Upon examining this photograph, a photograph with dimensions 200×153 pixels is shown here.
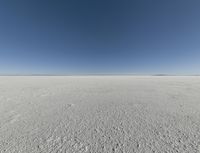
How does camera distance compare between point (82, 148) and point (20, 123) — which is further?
point (20, 123)

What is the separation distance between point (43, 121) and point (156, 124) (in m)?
3.71

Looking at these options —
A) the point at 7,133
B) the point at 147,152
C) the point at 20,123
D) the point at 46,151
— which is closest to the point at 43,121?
the point at 20,123

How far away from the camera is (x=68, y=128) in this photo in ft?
A: 9.40

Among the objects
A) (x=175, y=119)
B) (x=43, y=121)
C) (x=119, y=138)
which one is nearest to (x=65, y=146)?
(x=119, y=138)

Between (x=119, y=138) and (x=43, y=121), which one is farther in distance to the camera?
(x=43, y=121)

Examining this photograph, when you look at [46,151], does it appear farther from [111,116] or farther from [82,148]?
[111,116]

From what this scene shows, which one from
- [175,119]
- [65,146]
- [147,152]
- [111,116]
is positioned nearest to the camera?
[147,152]

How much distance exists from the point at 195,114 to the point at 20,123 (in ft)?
20.6

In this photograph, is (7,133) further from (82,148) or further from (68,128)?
(82,148)

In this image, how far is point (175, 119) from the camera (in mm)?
3357

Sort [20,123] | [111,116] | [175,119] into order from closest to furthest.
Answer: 1. [20,123]
2. [175,119]
3. [111,116]

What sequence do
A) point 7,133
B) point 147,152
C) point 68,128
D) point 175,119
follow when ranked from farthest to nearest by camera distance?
point 175,119 → point 68,128 → point 7,133 → point 147,152

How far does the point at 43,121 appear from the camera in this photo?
3289 millimetres

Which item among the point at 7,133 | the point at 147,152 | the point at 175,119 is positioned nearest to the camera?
the point at 147,152
